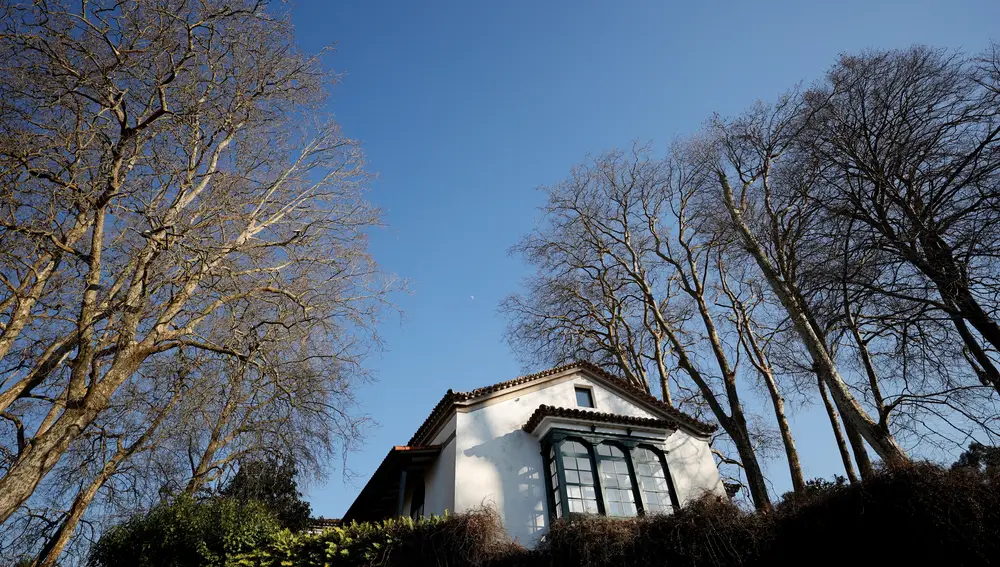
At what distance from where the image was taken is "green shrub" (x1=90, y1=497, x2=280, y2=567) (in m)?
10.1

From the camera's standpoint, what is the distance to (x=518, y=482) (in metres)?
12.4

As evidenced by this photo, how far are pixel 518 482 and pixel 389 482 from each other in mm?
4312

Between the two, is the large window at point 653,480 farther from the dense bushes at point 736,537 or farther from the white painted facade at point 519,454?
the dense bushes at point 736,537

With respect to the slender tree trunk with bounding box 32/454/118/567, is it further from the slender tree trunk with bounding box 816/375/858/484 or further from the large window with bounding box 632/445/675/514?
the slender tree trunk with bounding box 816/375/858/484

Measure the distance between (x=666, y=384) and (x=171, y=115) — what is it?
15204mm

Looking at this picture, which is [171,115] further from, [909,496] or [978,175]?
[909,496]

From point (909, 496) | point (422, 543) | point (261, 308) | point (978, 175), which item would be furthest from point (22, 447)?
point (978, 175)

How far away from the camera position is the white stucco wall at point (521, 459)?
1185cm

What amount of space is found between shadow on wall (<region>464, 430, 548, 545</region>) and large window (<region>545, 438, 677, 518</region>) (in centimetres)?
35

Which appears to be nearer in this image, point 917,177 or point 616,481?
point 917,177

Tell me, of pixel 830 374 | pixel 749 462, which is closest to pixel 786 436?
pixel 749 462

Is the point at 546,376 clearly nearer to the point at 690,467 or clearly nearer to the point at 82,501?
the point at 690,467

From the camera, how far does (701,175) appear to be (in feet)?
50.4

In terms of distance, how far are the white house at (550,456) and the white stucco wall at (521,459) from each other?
25mm
